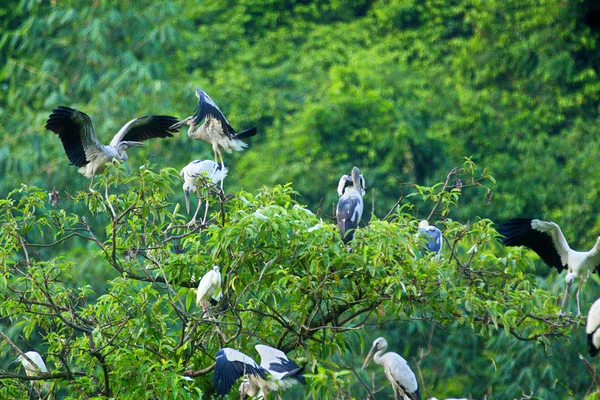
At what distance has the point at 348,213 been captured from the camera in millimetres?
7168

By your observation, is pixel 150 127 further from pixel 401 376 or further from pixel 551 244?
pixel 551 244

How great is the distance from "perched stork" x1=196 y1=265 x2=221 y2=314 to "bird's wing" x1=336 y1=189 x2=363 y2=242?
52.9 inches

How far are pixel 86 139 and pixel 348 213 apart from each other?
1.96 meters

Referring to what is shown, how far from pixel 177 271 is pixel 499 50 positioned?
46.7 ft

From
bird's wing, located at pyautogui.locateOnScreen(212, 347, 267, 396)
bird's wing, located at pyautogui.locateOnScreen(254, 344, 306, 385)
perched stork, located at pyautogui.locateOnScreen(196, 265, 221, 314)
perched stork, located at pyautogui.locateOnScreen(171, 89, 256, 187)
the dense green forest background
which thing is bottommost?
the dense green forest background

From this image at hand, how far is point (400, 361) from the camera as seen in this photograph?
7453 millimetres

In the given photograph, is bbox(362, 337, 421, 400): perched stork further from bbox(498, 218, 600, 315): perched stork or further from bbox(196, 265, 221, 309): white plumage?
bbox(196, 265, 221, 309): white plumage

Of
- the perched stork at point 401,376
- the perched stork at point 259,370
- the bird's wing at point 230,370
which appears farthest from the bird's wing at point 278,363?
the perched stork at point 401,376

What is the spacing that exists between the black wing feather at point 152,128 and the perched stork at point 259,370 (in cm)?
273

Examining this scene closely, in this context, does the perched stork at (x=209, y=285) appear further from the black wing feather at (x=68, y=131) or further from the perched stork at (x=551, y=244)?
the perched stork at (x=551, y=244)

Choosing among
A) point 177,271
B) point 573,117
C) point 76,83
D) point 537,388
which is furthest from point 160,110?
A: point 177,271

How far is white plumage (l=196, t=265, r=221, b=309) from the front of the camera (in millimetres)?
5863

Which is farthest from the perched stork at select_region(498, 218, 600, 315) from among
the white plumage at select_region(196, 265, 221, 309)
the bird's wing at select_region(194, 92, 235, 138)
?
the white plumage at select_region(196, 265, 221, 309)

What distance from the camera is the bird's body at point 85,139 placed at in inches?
283
